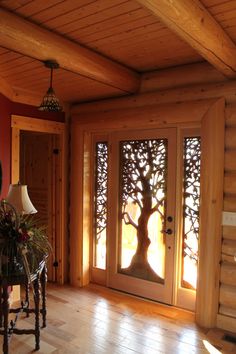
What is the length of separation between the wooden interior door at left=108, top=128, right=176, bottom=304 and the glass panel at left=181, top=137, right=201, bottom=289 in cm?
14

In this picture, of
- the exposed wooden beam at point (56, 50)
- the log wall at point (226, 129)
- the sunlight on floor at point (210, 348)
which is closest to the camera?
the exposed wooden beam at point (56, 50)

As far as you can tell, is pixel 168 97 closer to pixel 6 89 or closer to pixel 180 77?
pixel 180 77

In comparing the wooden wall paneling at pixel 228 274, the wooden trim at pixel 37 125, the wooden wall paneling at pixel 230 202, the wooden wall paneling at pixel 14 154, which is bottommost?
the wooden wall paneling at pixel 228 274

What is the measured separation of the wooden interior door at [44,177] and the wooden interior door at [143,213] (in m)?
0.87

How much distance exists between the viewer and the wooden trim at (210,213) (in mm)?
2973

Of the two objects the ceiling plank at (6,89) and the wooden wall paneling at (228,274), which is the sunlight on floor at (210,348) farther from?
the ceiling plank at (6,89)

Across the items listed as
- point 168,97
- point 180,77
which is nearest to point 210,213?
point 168,97

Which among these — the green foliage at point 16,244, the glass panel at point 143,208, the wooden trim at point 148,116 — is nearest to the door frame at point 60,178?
the wooden trim at point 148,116

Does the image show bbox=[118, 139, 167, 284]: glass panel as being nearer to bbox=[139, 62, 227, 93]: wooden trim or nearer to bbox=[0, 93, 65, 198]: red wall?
bbox=[139, 62, 227, 93]: wooden trim

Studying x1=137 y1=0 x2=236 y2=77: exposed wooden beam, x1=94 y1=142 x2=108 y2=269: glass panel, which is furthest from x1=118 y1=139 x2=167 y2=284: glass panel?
x1=137 y1=0 x2=236 y2=77: exposed wooden beam

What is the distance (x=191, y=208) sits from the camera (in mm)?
3373

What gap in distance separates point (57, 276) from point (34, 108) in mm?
2362

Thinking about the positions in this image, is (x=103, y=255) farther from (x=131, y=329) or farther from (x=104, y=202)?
(x=131, y=329)

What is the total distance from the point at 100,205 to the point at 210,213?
64.7 inches
